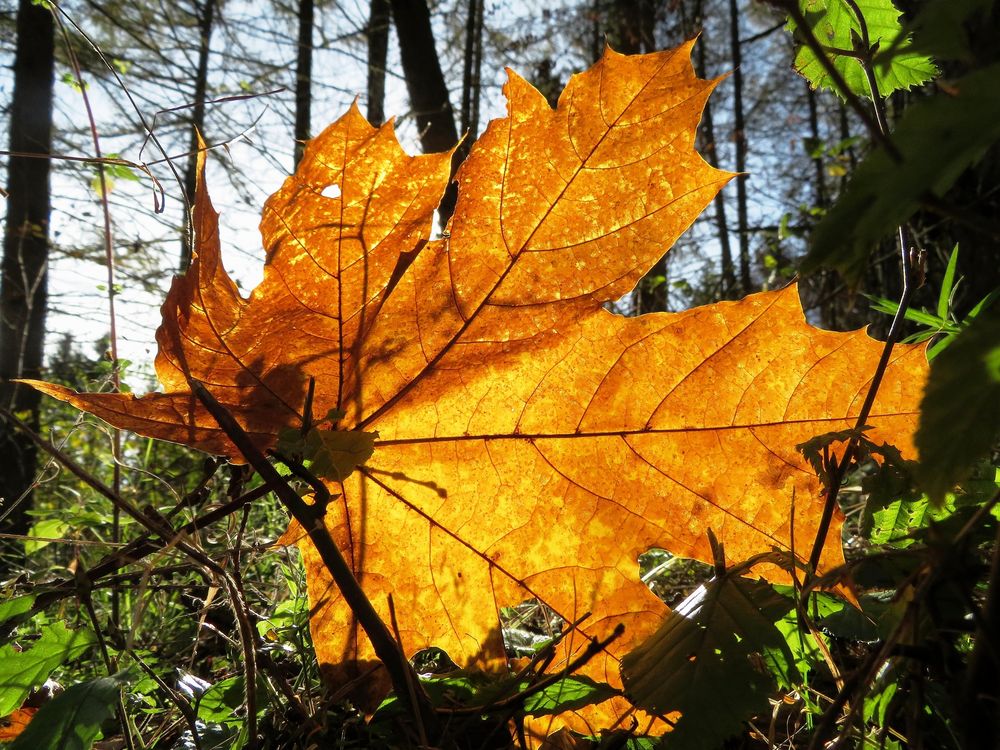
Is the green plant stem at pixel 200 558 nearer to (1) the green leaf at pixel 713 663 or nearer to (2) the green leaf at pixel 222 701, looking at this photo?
(2) the green leaf at pixel 222 701

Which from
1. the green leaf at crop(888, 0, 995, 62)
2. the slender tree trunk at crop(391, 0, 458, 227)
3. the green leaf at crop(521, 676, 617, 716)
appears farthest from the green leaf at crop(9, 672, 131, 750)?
the slender tree trunk at crop(391, 0, 458, 227)

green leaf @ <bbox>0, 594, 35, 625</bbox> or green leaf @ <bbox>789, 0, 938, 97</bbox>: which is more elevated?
green leaf @ <bbox>789, 0, 938, 97</bbox>

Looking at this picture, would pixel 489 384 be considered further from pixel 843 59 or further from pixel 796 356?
pixel 843 59

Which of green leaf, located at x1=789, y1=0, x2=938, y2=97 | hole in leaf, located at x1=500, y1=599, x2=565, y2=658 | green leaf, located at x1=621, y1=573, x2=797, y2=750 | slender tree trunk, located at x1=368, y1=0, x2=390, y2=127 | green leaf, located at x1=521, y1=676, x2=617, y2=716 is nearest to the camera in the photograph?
green leaf, located at x1=621, y1=573, x2=797, y2=750

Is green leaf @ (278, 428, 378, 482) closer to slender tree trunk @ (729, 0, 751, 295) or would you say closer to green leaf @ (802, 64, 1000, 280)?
green leaf @ (802, 64, 1000, 280)

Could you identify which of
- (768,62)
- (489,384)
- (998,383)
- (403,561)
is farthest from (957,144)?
(768,62)

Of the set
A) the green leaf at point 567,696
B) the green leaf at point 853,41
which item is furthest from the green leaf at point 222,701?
the green leaf at point 853,41
